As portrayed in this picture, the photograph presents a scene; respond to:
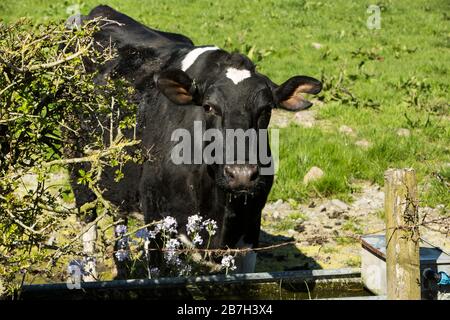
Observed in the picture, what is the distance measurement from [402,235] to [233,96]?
1.72m

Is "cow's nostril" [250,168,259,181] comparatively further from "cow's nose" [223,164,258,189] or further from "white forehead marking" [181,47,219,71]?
"white forehead marking" [181,47,219,71]

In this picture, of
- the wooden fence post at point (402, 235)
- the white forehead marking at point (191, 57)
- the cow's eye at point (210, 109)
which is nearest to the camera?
the wooden fence post at point (402, 235)

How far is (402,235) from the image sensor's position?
189 inches

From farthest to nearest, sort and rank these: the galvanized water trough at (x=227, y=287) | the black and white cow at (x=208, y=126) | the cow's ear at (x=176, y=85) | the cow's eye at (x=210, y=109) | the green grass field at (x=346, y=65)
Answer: the green grass field at (x=346, y=65)
the cow's ear at (x=176, y=85)
the cow's eye at (x=210, y=109)
the black and white cow at (x=208, y=126)
the galvanized water trough at (x=227, y=287)

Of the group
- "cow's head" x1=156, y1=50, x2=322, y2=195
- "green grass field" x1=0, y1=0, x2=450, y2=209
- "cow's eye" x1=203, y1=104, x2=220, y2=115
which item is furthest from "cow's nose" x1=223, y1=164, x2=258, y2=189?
"green grass field" x1=0, y1=0, x2=450, y2=209

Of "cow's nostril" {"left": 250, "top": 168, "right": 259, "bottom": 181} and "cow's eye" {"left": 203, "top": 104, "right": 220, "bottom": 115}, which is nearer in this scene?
"cow's nostril" {"left": 250, "top": 168, "right": 259, "bottom": 181}

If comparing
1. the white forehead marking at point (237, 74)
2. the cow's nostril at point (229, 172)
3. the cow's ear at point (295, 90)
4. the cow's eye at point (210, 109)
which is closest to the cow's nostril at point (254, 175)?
the cow's nostril at point (229, 172)

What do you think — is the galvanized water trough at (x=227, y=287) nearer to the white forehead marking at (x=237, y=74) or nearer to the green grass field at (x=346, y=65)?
the green grass field at (x=346, y=65)

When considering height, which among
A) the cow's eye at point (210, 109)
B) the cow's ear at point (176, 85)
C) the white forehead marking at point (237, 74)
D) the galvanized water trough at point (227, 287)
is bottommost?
the galvanized water trough at point (227, 287)

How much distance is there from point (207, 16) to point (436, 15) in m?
5.96

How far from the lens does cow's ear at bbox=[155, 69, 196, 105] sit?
6.08 meters

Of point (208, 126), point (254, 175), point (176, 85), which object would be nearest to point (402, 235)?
point (254, 175)

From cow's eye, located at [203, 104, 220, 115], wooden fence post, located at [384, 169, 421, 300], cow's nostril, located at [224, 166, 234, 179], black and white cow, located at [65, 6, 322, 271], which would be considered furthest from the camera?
cow's eye, located at [203, 104, 220, 115]

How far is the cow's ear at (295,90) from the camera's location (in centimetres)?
624
